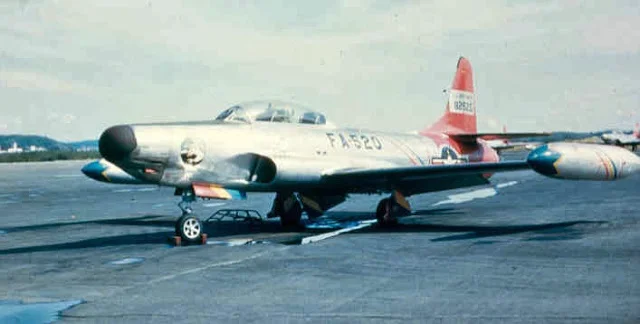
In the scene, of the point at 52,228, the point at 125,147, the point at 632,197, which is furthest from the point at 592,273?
the point at 632,197

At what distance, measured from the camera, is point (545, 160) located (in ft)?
39.1

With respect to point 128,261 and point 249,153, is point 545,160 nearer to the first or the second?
point 249,153

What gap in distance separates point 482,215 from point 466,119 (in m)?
5.42

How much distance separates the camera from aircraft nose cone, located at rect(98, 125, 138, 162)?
11875mm

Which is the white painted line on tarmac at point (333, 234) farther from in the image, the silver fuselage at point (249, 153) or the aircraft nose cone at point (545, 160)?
the aircraft nose cone at point (545, 160)

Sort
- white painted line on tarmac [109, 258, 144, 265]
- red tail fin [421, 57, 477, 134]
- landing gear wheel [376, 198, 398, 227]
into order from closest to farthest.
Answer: white painted line on tarmac [109, 258, 144, 265], landing gear wheel [376, 198, 398, 227], red tail fin [421, 57, 477, 134]

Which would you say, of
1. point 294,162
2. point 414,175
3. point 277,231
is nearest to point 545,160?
point 414,175

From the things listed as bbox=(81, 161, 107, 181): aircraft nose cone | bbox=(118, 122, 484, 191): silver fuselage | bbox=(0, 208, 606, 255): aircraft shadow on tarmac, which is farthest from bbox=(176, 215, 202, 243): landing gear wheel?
bbox=(81, 161, 107, 181): aircraft nose cone

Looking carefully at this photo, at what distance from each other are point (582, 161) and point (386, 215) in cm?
487

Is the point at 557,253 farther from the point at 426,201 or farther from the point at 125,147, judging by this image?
the point at 426,201

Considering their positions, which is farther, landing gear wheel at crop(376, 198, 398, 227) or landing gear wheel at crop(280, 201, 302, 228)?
landing gear wheel at crop(280, 201, 302, 228)

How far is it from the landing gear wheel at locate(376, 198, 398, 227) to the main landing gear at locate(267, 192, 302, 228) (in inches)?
76.1

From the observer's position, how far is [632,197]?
2216 cm

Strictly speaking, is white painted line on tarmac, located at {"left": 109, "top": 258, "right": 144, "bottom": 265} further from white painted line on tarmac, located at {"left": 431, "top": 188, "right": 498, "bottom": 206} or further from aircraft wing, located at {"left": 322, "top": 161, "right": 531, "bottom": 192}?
white painted line on tarmac, located at {"left": 431, "top": 188, "right": 498, "bottom": 206}
